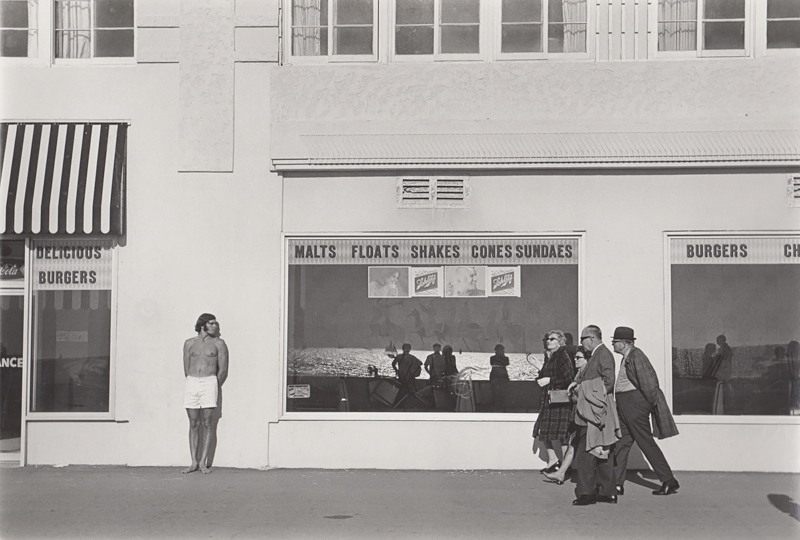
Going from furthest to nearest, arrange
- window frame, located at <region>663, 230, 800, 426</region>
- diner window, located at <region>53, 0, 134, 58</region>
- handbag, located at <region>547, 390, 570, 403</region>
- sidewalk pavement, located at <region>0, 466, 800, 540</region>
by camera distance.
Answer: diner window, located at <region>53, 0, 134, 58</region> < window frame, located at <region>663, 230, 800, 426</region> < handbag, located at <region>547, 390, 570, 403</region> < sidewalk pavement, located at <region>0, 466, 800, 540</region>

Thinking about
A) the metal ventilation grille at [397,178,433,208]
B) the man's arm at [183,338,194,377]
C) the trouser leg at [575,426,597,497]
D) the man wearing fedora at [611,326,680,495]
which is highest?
the metal ventilation grille at [397,178,433,208]

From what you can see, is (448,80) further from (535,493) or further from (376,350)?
(535,493)

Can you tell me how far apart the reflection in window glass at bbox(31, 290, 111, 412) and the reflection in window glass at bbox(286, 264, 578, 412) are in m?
2.46

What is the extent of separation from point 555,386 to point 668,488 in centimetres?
166

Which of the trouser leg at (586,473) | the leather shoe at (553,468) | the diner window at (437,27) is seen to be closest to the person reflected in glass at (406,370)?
the leather shoe at (553,468)

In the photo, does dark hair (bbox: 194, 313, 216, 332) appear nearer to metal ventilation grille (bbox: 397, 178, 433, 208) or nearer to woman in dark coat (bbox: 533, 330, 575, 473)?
metal ventilation grille (bbox: 397, 178, 433, 208)

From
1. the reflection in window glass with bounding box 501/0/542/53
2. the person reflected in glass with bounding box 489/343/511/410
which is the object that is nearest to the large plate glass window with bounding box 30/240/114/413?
the person reflected in glass with bounding box 489/343/511/410

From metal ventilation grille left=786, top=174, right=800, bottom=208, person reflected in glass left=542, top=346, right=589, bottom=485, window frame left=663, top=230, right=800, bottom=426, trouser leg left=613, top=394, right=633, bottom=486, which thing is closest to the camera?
trouser leg left=613, top=394, right=633, bottom=486

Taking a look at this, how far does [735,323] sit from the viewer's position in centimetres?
1174

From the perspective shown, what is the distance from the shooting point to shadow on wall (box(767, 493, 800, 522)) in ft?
30.3

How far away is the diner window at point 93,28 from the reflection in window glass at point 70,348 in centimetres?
314

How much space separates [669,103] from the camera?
11.7 metres

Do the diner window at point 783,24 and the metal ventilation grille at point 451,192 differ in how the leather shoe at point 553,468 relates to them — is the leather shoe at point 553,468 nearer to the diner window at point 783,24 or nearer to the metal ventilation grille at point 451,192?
the metal ventilation grille at point 451,192

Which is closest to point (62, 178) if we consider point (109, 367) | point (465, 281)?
point (109, 367)
